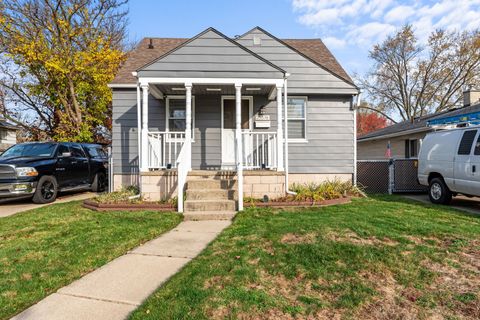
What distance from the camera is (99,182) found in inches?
456

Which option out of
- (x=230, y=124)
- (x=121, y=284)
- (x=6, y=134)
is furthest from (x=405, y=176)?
(x=6, y=134)

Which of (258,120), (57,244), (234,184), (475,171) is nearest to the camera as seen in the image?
(57,244)

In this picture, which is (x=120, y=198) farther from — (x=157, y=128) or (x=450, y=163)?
(x=450, y=163)

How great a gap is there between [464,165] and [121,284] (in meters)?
8.00

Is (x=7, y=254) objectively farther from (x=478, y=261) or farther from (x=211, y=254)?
(x=478, y=261)

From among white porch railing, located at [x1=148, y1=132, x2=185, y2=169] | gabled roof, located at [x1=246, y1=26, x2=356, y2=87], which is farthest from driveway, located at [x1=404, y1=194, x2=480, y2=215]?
white porch railing, located at [x1=148, y1=132, x2=185, y2=169]

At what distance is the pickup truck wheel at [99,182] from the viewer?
1140 centimetres

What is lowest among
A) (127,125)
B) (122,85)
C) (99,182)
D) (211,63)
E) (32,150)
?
(99,182)

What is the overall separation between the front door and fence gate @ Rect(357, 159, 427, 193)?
429 centimetres

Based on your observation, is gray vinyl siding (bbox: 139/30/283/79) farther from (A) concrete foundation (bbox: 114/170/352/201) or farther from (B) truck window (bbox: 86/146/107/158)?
(B) truck window (bbox: 86/146/107/158)

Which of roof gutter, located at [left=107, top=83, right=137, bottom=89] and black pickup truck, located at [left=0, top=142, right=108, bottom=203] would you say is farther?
roof gutter, located at [left=107, top=83, right=137, bottom=89]

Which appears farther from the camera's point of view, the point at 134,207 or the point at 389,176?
the point at 389,176

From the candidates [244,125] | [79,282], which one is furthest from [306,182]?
[79,282]

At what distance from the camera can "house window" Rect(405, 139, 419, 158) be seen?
16031 mm
